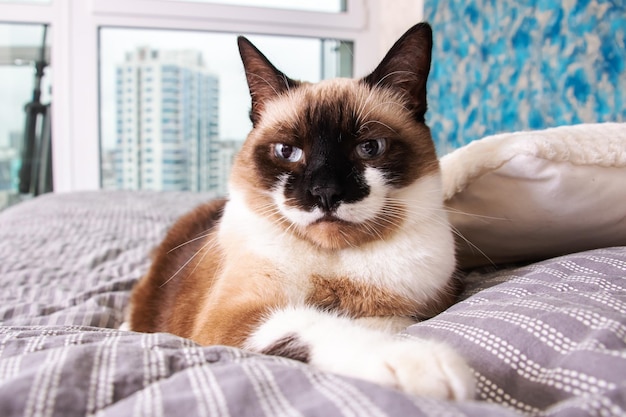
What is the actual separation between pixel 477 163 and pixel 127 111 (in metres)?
3.61

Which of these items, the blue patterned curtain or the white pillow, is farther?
the blue patterned curtain

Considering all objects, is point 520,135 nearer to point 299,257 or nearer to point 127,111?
point 299,257

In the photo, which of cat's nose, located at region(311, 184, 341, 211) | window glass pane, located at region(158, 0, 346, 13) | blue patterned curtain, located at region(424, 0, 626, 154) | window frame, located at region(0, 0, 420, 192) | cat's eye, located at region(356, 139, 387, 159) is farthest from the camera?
window glass pane, located at region(158, 0, 346, 13)

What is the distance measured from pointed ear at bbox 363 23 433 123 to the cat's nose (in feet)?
1.17

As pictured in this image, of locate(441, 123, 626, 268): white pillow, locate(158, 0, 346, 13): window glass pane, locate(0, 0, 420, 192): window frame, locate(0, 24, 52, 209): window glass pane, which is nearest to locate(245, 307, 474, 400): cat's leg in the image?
locate(441, 123, 626, 268): white pillow

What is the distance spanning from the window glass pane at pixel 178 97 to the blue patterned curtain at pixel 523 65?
4.17 feet

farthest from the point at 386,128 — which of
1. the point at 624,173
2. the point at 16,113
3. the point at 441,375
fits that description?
the point at 16,113

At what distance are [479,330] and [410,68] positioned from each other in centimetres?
64

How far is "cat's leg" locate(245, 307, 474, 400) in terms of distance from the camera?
1.78ft

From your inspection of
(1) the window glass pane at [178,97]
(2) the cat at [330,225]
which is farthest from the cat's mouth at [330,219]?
(1) the window glass pane at [178,97]

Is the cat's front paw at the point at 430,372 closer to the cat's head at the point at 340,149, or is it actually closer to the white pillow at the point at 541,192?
the cat's head at the point at 340,149

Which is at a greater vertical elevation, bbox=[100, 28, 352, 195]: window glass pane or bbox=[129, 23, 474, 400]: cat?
bbox=[100, 28, 352, 195]: window glass pane

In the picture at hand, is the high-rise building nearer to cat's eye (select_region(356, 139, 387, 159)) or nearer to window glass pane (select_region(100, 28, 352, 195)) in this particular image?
window glass pane (select_region(100, 28, 352, 195))

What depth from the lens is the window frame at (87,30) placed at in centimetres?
380
